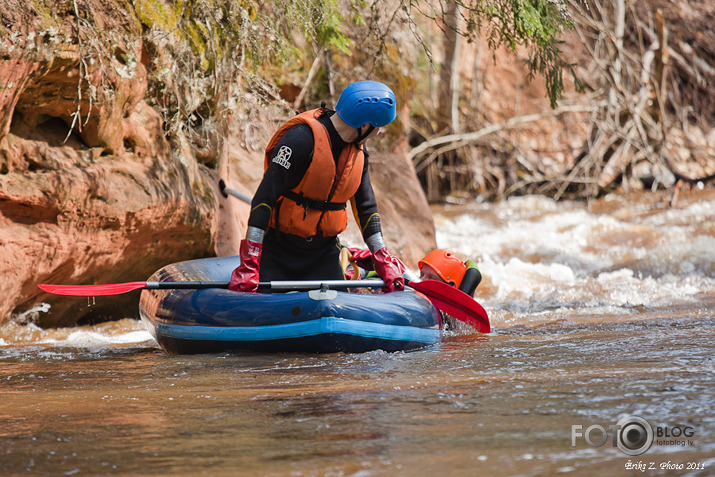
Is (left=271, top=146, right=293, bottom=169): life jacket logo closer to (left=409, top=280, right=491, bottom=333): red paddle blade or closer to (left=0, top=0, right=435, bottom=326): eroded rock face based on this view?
(left=409, top=280, right=491, bottom=333): red paddle blade

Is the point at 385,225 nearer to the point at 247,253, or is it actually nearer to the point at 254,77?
the point at 254,77

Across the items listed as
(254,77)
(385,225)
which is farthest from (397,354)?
(385,225)

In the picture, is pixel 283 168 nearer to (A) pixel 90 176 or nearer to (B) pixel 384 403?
(A) pixel 90 176

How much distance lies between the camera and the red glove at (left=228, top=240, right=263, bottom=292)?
3.87 meters

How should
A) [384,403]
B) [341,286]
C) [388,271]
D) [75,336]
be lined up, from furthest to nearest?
1. [75,336]
2. [388,271]
3. [341,286]
4. [384,403]

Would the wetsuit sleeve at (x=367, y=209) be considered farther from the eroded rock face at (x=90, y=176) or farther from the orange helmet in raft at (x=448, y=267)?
the eroded rock face at (x=90, y=176)

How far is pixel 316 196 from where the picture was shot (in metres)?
4.06

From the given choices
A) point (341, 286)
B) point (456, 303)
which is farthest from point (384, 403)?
point (456, 303)

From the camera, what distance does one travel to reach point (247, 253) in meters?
3.90

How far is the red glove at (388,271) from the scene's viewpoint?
13.7 feet

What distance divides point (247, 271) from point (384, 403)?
1585mm

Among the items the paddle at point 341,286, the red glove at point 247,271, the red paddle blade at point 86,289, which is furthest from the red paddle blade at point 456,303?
the red paddle blade at point 86,289

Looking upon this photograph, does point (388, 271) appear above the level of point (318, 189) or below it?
below

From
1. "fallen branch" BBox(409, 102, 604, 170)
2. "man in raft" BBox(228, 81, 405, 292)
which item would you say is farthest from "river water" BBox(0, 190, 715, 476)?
"fallen branch" BBox(409, 102, 604, 170)
